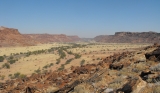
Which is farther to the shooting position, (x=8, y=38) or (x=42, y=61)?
(x=8, y=38)

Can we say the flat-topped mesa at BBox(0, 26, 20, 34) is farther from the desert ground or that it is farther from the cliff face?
the desert ground

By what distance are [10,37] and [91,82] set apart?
9586cm

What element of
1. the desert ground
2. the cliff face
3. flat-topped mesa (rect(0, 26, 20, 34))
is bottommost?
the desert ground

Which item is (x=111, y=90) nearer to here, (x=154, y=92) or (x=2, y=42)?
(x=154, y=92)

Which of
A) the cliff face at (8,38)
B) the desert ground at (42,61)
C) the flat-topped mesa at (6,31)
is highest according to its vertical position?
the flat-topped mesa at (6,31)

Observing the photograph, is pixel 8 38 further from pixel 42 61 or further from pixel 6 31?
pixel 42 61

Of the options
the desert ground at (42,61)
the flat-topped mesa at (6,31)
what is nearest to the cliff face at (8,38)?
the flat-topped mesa at (6,31)

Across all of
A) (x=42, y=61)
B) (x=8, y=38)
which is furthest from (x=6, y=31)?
(x=42, y=61)

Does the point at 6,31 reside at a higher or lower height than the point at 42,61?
higher

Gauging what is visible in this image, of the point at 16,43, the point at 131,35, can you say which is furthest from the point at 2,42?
the point at 131,35

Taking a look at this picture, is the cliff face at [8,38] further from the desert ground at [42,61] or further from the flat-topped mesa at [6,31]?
the desert ground at [42,61]

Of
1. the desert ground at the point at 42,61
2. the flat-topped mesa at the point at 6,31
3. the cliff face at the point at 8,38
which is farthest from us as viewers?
the flat-topped mesa at the point at 6,31

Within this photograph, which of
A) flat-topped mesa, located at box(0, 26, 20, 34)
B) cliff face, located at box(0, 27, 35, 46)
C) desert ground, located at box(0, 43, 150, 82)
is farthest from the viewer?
flat-topped mesa, located at box(0, 26, 20, 34)

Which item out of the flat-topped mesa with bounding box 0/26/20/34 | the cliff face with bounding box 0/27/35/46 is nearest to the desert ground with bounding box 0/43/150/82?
the cliff face with bounding box 0/27/35/46
